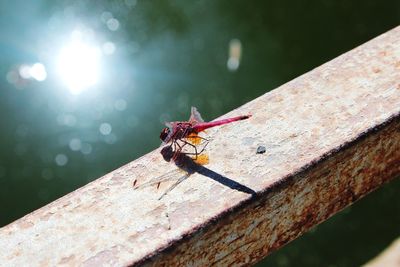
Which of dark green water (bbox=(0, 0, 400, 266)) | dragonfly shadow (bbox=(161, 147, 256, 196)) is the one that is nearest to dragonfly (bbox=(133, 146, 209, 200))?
dragonfly shadow (bbox=(161, 147, 256, 196))

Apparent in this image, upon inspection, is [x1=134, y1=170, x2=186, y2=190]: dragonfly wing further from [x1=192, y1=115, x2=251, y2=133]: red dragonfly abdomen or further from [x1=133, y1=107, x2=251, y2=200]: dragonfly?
[x1=192, y1=115, x2=251, y2=133]: red dragonfly abdomen

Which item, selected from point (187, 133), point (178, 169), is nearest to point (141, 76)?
point (187, 133)

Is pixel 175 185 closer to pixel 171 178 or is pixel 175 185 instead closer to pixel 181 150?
pixel 171 178

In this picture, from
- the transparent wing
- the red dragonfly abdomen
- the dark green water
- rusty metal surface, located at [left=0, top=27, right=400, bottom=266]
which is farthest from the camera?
the dark green water

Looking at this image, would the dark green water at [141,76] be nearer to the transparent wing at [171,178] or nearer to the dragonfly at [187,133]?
the dragonfly at [187,133]

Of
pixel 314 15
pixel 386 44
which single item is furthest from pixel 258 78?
pixel 386 44
